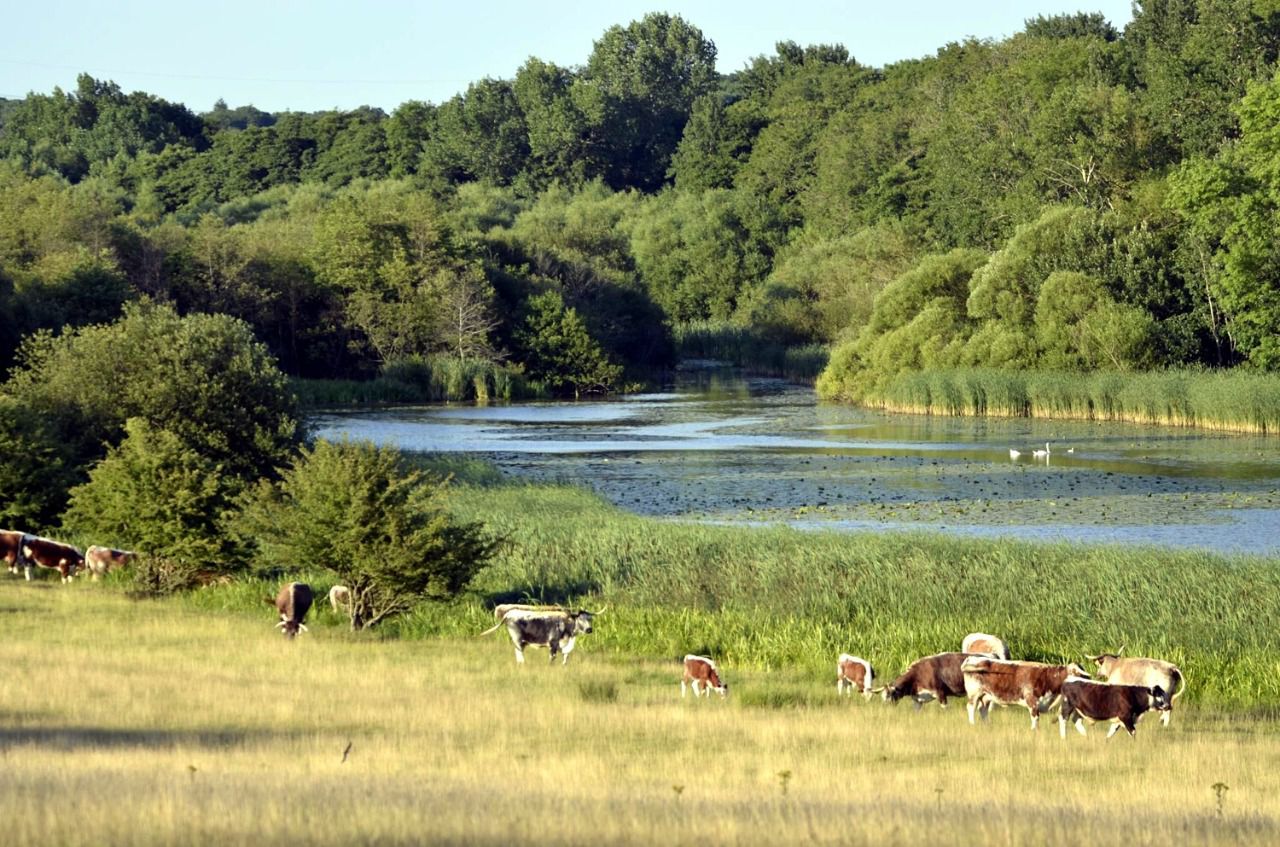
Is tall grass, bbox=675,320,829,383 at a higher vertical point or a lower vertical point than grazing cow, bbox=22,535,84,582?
higher

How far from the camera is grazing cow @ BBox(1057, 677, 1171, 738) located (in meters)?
15.9

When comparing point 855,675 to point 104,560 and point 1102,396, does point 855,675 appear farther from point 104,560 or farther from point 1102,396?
point 1102,396

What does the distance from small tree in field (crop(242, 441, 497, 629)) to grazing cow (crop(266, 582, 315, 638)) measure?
0.83 m

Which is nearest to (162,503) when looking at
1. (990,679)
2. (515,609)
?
(515,609)

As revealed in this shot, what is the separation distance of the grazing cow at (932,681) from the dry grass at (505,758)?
0.41 m

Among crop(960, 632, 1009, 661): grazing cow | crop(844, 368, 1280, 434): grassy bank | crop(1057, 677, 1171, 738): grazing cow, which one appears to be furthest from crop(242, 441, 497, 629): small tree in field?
crop(844, 368, 1280, 434): grassy bank

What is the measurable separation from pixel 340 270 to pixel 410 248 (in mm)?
4660

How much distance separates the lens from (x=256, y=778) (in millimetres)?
11617

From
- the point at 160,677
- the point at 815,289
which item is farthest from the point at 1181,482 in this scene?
the point at 815,289

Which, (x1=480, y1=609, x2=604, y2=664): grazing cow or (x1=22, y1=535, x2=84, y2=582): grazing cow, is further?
(x1=22, y1=535, x2=84, y2=582): grazing cow

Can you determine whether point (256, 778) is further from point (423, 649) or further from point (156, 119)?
point (156, 119)

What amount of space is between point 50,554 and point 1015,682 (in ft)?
60.5

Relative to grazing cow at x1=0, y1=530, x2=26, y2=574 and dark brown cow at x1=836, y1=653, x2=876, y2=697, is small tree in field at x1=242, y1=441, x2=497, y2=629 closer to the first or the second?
grazing cow at x1=0, y1=530, x2=26, y2=574

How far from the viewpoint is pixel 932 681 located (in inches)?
698
